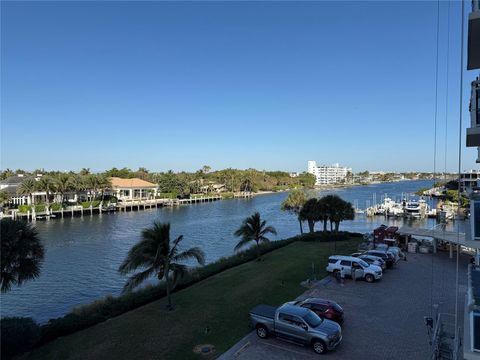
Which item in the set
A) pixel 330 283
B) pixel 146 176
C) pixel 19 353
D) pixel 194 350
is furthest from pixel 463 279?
pixel 146 176

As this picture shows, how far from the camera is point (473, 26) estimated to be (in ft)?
24.6

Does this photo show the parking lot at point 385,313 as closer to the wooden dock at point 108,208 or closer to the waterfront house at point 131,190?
the wooden dock at point 108,208

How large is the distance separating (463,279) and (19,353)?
24.7 metres

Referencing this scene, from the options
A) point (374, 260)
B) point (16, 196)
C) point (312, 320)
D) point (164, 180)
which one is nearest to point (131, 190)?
point (164, 180)

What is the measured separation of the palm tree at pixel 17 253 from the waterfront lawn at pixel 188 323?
302 centimetres

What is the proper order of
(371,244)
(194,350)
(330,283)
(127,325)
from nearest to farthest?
(194,350), (127,325), (330,283), (371,244)

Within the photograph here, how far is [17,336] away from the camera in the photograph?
12578mm

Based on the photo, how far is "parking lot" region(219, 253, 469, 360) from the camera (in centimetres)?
1270

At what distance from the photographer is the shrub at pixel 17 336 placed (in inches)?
489

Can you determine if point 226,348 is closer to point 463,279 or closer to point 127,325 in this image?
point 127,325

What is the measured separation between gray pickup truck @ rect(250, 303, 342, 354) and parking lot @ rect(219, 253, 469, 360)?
33 centimetres

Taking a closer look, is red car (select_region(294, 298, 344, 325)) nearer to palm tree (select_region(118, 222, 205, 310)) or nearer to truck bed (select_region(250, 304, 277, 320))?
truck bed (select_region(250, 304, 277, 320))

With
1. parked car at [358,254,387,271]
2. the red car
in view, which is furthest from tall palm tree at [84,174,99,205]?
the red car

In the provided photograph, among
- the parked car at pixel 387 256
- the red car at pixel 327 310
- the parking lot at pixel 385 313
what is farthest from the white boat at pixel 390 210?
the red car at pixel 327 310
